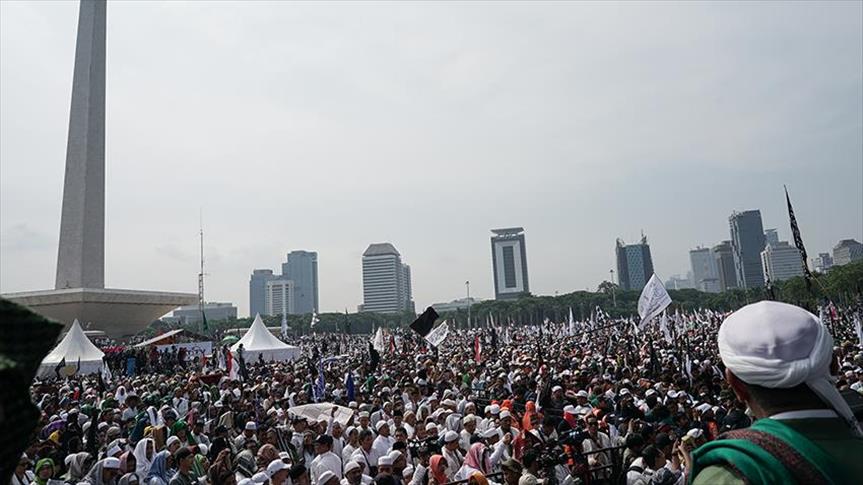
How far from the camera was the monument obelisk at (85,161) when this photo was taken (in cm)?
5153

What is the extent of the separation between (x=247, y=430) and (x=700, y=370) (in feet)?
40.4

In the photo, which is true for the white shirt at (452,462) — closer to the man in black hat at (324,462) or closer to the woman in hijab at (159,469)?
the man in black hat at (324,462)

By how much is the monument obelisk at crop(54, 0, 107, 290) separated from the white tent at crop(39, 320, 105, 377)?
27175 mm

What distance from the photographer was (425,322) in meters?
19.2

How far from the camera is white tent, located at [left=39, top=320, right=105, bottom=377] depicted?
27562 millimetres

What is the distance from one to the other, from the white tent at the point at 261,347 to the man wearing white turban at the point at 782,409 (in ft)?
96.3

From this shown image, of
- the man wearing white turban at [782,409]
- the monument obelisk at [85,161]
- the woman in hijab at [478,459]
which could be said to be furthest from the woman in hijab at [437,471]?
the monument obelisk at [85,161]

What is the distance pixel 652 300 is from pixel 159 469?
47.3 feet

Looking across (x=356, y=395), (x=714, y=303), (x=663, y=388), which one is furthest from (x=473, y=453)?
(x=714, y=303)

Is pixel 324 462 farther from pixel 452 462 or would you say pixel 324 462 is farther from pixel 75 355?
pixel 75 355

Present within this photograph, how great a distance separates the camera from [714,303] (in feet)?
270

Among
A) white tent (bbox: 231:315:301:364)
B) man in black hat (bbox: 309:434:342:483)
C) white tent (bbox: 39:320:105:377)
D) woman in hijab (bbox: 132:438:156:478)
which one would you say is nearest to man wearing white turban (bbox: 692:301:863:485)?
man in black hat (bbox: 309:434:342:483)

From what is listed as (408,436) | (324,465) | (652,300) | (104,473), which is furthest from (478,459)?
(652,300)

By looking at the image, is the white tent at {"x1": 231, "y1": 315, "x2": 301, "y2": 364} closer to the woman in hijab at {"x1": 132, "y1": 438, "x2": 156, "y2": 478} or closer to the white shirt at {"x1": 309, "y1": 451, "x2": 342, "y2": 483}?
the woman in hijab at {"x1": 132, "y1": 438, "x2": 156, "y2": 478}
